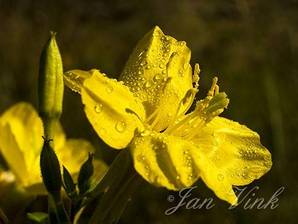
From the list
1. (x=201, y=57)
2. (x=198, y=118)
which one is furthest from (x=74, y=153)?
(x=201, y=57)

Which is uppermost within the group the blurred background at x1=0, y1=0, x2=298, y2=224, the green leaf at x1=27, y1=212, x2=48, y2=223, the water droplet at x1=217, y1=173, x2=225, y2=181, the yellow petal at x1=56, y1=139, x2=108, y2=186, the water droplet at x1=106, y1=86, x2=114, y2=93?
the water droplet at x1=106, y1=86, x2=114, y2=93

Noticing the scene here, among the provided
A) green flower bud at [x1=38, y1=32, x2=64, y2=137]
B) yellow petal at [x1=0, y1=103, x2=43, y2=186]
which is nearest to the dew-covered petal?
green flower bud at [x1=38, y1=32, x2=64, y2=137]

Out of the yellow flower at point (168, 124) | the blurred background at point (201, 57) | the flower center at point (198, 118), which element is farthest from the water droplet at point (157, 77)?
the blurred background at point (201, 57)

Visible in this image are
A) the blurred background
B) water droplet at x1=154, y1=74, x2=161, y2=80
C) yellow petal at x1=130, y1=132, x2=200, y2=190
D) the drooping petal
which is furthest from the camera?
the blurred background

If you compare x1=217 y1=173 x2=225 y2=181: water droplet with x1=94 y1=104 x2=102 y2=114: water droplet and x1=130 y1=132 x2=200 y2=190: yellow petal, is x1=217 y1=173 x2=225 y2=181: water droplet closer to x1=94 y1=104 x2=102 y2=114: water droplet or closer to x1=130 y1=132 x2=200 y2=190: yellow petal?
x1=130 y1=132 x2=200 y2=190: yellow petal

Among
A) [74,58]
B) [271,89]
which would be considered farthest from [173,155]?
[74,58]

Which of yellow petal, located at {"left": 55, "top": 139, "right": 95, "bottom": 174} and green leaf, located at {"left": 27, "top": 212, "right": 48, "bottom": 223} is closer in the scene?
green leaf, located at {"left": 27, "top": 212, "right": 48, "bottom": 223}

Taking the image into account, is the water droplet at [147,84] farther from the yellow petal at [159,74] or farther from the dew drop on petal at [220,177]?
the dew drop on petal at [220,177]
